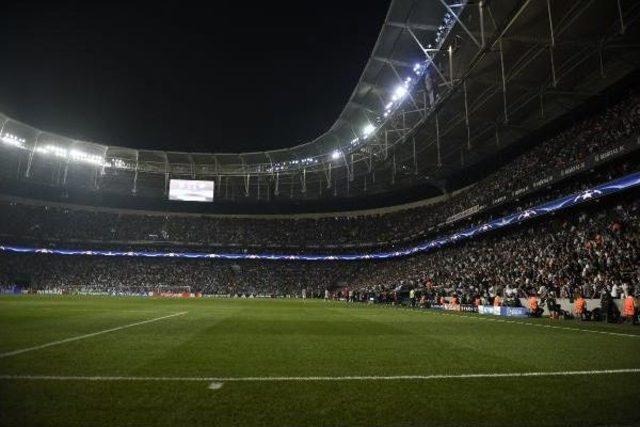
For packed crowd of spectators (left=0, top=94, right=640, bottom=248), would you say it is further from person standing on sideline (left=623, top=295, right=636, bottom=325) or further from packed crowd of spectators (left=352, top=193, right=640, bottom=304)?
person standing on sideline (left=623, top=295, right=636, bottom=325)

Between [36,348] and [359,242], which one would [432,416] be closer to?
[36,348]

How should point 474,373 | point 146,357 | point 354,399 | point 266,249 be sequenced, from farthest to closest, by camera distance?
point 266,249 → point 146,357 → point 474,373 → point 354,399

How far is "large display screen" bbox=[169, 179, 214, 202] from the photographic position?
51094 mm

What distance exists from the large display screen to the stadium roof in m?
8.19

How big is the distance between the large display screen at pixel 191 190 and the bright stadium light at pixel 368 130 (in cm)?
1960

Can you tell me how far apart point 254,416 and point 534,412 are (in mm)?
2619

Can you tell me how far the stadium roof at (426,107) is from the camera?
872 inches

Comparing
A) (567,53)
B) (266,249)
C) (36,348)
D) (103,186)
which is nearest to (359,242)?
(266,249)

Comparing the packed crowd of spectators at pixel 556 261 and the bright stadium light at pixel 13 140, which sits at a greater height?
the bright stadium light at pixel 13 140

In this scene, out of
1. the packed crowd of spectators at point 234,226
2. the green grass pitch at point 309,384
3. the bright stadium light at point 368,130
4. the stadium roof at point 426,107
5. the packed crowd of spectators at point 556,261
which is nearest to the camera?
the green grass pitch at point 309,384

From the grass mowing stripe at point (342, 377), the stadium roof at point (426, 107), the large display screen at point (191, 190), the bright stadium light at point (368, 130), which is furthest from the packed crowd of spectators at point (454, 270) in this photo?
the grass mowing stripe at point (342, 377)

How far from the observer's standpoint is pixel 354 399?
4.73 metres

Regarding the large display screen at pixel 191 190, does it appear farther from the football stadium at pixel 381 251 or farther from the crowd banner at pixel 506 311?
the crowd banner at pixel 506 311

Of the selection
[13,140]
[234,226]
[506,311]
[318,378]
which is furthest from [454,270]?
[13,140]
